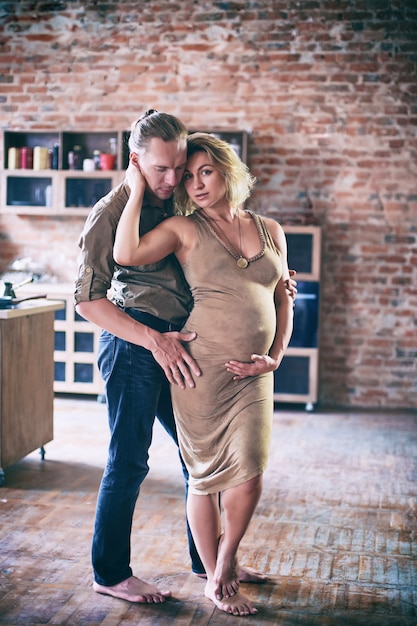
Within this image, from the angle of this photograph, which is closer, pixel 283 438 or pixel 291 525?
pixel 291 525

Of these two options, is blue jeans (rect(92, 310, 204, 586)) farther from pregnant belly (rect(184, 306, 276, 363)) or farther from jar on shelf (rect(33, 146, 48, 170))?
jar on shelf (rect(33, 146, 48, 170))

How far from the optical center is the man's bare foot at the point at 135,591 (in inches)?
104

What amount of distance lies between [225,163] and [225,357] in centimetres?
63

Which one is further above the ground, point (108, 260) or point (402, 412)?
point (108, 260)

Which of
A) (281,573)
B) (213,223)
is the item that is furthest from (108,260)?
(281,573)

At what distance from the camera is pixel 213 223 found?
2.57 meters

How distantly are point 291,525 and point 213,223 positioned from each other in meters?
1.62

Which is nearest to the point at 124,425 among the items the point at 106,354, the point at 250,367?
the point at 106,354

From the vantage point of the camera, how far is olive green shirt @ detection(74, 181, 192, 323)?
2465 millimetres

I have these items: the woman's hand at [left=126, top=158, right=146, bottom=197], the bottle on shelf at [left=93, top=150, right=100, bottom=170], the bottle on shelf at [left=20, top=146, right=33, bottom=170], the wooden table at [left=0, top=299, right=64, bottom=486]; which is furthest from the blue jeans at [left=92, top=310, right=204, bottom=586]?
the bottle on shelf at [left=20, top=146, right=33, bottom=170]

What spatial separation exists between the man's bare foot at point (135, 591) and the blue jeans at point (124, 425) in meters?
0.11

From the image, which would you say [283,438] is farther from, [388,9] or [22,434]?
[388,9]

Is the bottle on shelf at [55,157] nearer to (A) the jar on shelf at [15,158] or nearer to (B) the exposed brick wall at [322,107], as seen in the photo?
(A) the jar on shelf at [15,158]

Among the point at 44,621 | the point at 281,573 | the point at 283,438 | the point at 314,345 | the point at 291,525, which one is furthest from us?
the point at 314,345
